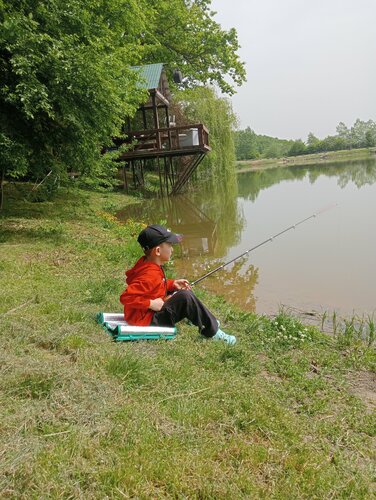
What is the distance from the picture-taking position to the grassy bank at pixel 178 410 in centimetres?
200

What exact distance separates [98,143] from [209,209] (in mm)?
9076

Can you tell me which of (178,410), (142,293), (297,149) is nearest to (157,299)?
(142,293)

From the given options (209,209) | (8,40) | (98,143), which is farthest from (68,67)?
(209,209)

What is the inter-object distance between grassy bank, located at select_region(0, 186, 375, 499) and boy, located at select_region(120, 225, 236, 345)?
0.70 ft

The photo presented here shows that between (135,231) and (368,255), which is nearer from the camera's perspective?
(368,255)

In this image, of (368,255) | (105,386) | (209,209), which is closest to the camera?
(105,386)

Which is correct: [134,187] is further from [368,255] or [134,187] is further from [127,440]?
[127,440]

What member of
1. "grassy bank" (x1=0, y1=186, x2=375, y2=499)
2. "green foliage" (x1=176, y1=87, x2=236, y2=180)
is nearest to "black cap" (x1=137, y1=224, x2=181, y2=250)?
"grassy bank" (x1=0, y1=186, x2=375, y2=499)

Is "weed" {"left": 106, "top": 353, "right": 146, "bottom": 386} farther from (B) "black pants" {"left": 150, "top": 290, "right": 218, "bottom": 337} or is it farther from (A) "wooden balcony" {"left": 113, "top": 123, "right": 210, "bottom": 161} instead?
(A) "wooden balcony" {"left": 113, "top": 123, "right": 210, "bottom": 161}

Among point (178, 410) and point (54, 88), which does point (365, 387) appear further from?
point (54, 88)

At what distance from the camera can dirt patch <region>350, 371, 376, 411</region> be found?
11.0ft

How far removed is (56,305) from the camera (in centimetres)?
437

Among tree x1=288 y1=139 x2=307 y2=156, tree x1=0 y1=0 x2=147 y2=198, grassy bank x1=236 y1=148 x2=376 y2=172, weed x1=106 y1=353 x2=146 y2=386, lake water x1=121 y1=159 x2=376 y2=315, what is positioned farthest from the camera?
tree x1=288 y1=139 x2=307 y2=156

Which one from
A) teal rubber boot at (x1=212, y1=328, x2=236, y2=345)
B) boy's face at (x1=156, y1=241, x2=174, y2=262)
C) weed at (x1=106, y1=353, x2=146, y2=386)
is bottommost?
teal rubber boot at (x1=212, y1=328, x2=236, y2=345)
